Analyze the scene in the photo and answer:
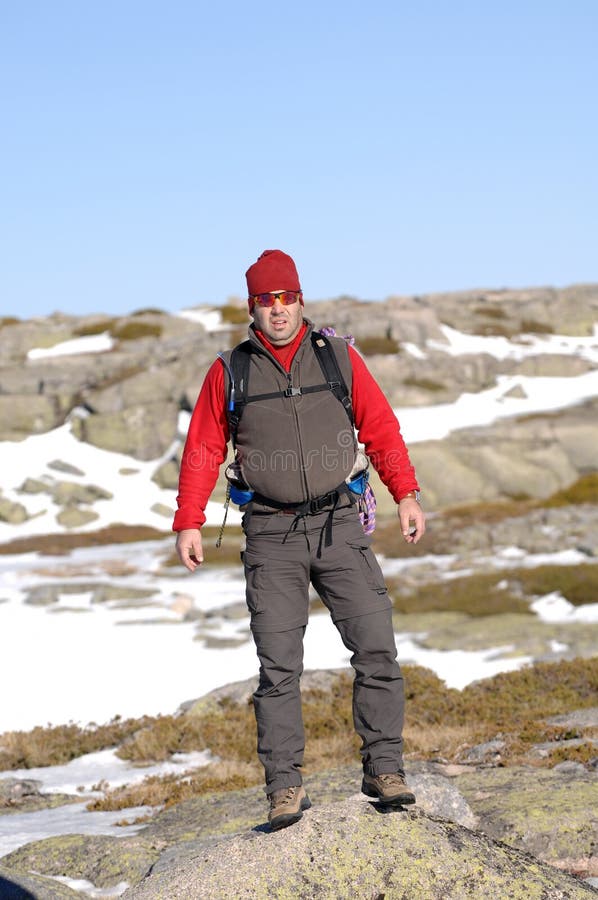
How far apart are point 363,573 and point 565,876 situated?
2123 mm

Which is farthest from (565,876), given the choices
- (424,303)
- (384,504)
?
(424,303)

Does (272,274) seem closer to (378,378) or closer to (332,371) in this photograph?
(332,371)

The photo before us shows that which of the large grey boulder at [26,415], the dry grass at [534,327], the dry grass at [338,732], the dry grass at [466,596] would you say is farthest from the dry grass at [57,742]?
the dry grass at [534,327]

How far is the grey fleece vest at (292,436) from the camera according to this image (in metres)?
6.32

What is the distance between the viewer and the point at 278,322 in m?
6.41

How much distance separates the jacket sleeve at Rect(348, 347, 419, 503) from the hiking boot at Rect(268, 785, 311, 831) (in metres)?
2.04

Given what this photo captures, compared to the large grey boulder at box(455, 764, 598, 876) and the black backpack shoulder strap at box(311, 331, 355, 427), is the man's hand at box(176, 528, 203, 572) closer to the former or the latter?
the black backpack shoulder strap at box(311, 331, 355, 427)

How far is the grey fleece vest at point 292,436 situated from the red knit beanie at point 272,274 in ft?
1.25

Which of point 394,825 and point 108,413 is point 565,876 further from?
point 108,413

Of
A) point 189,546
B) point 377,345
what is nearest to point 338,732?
point 189,546

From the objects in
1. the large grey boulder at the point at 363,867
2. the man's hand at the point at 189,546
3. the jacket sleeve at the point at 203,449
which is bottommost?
the large grey boulder at the point at 363,867


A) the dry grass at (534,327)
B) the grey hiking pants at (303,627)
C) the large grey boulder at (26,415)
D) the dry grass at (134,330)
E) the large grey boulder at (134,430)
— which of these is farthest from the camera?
the dry grass at (534,327)

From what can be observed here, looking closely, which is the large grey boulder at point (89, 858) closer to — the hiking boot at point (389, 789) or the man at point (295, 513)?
the man at point (295, 513)

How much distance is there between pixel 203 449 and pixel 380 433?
4.06ft
